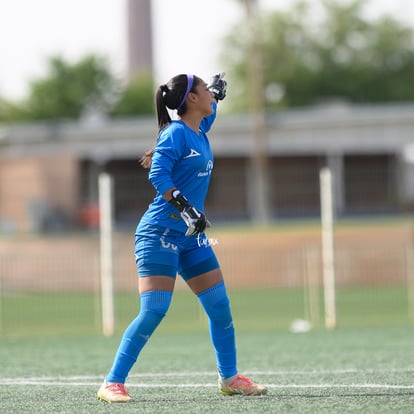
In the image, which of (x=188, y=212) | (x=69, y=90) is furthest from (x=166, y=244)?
(x=69, y=90)

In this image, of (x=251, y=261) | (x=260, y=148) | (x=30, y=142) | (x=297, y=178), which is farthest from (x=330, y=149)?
(x=251, y=261)

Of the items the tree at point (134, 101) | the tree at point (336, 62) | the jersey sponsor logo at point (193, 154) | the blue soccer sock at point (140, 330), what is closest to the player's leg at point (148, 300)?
the blue soccer sock at point (140, 330)

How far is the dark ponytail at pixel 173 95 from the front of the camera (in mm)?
6820

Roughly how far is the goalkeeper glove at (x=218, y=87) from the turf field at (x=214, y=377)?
2090mm

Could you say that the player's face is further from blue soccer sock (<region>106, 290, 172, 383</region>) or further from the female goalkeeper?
blue soccer sock (<region>106, 290, 172, 383</region>)

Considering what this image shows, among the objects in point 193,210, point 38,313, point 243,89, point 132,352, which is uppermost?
point 243,89

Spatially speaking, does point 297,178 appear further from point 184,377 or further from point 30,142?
point 184,377

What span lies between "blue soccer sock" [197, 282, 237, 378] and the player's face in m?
1.18

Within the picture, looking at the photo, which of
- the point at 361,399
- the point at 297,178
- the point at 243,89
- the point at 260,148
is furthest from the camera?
the point at 243,89

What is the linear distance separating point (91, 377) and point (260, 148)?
106ft

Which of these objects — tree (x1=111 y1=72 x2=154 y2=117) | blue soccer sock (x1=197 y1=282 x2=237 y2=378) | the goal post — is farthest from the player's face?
tree (x1=111 y1=72 x2=154 y2=117)

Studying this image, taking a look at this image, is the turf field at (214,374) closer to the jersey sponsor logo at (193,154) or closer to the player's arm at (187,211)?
the player's arm at (187,211)

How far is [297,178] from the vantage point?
3656 centimetres

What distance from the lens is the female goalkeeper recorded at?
6.54 meters
